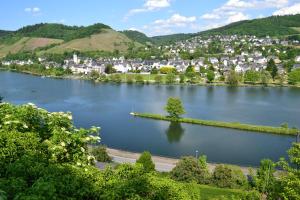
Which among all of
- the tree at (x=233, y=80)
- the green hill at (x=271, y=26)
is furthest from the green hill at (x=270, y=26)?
the tree at (x=233, y=80)

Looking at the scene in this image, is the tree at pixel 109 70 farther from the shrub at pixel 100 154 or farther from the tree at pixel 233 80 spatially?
the shrub at pixel 100 154

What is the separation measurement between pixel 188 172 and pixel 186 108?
67.1 ft

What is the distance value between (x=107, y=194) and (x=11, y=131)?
206cm

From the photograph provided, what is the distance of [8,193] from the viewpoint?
4.30 meters

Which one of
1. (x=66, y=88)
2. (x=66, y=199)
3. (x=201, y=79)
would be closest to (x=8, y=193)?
(x=66, y=199)

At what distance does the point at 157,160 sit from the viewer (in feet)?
64.8

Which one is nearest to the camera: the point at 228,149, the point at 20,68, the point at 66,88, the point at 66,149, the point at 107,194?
the point at 107,194

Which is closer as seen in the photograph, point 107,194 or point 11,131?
point 107,194

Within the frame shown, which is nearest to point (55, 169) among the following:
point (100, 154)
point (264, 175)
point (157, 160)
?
point (264, 175)

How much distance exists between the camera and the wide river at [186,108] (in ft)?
76.5

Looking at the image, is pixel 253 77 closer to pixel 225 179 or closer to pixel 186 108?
pixel 186 108

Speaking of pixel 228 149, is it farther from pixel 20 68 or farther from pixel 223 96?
pixel 20 68

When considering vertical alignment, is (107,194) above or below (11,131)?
below

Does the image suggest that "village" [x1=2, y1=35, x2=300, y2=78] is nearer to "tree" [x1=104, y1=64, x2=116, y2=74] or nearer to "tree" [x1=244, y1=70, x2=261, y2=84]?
"tree" [x1=104, y1=64, x2=116, y2=74]
